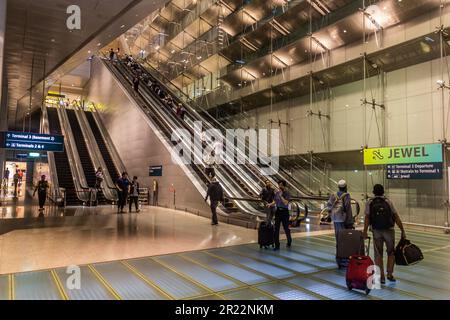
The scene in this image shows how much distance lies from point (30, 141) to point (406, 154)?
11.2 metres

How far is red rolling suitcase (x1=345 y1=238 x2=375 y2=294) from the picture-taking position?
160 inches

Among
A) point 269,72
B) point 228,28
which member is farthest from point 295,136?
point 228,28

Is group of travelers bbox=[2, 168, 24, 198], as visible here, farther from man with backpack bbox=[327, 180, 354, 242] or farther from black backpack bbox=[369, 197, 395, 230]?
black backpack bbox=[369, 197, 395, 230]

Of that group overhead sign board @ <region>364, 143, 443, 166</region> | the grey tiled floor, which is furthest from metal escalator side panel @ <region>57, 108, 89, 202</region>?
overhead sign board @ <region>364, 143, 443, 166</region>

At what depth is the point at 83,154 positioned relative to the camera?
58.5ft

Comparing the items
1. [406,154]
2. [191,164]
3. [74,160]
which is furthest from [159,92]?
[406,154]

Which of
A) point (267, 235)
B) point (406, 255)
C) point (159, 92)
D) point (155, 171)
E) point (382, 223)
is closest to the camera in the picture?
point (406, 255)

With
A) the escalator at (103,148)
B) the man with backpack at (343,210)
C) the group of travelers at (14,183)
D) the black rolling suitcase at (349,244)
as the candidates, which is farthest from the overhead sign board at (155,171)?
the black rolling suitcase at (349,244)

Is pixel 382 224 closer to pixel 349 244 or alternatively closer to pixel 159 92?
→ pixel 349 244

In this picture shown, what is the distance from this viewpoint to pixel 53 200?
14297mm

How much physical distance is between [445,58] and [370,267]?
9220mm

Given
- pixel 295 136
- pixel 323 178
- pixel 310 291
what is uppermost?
pixel 295 136
